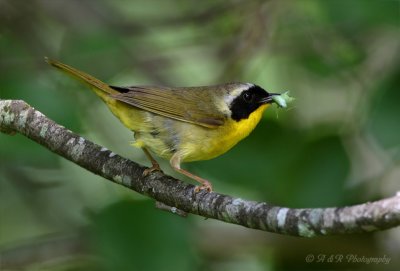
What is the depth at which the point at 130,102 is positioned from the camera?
14.3ft

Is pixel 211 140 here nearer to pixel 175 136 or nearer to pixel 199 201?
pixel 175 136

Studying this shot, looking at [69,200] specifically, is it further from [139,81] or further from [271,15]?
[271,15]

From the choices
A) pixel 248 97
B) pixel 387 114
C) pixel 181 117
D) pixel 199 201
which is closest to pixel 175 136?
pixel 181 117

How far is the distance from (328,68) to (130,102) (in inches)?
78.7

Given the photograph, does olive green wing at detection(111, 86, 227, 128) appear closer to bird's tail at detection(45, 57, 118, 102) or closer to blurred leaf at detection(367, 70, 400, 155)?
bird's tail at detection(45, 57, 118, 102)

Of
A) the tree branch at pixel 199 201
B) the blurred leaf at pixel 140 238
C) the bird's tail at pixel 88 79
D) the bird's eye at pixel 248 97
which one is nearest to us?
the tree branch at pixel 199 201

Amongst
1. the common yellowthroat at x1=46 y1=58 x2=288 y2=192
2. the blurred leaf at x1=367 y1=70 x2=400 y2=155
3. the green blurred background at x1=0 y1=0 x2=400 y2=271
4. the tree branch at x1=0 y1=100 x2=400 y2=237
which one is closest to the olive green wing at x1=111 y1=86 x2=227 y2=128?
the common yellowthroat at x1=46 y1=58 x2=288 y2=192

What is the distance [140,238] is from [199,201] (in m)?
1.36

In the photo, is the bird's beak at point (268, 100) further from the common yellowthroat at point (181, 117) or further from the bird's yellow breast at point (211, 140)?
the bird's yellow breast at point (211, 140)

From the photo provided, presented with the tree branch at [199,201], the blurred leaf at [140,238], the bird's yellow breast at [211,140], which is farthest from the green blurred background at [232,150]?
the tree branch at [199,201]

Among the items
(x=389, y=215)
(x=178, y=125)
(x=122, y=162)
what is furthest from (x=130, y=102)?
(x=389, y=215)

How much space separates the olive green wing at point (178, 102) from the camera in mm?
4461

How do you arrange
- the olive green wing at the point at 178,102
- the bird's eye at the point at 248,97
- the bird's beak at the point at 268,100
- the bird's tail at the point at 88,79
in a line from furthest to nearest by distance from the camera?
the bird's eye at the point at 248,97 → the bird's beak at the point at 268,100 → the olive green wing at the point at 178,102 → the bird's tail at the point at 88,79

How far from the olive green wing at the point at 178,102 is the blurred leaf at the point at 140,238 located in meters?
0.64
